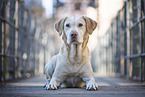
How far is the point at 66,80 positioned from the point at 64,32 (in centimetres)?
91

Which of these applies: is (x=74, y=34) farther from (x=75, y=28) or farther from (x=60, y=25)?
(x=60, y=25)

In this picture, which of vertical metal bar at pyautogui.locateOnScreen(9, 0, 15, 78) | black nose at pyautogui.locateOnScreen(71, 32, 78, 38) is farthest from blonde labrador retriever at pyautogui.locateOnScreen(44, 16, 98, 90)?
vertical metal bar at pyautogui.locateOnScreen(9, 0, 15, 78)

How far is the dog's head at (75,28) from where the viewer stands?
3.83 metres

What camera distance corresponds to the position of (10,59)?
25.2ft

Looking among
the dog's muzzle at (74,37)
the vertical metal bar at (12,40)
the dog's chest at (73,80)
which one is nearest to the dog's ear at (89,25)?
the dog's muzzle at (74,37)

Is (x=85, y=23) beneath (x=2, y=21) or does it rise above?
A: beneath

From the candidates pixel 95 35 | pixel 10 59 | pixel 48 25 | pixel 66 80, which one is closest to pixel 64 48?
pixel 66 80

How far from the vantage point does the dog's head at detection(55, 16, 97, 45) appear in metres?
3.83

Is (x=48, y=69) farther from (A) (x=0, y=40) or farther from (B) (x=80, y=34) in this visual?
(A) (x=0, y=40)

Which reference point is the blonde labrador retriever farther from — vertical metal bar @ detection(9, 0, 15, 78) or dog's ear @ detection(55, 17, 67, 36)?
vertical metal bar @ detection(9, 0, 15, 78)

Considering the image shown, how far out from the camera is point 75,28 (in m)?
3.88

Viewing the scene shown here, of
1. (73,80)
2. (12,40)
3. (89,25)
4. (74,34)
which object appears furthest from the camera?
(12,40)

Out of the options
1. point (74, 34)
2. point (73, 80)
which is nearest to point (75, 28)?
point (74, 34)

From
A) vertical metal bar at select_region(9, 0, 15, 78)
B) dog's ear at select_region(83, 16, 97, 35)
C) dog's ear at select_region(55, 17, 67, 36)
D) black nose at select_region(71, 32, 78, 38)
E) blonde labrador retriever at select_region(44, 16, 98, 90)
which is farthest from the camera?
vertical metal bar at select_region(9, 0, 15, 78)
